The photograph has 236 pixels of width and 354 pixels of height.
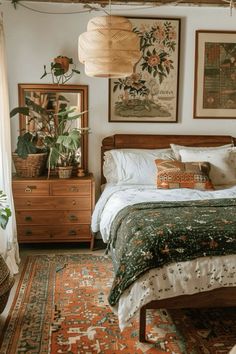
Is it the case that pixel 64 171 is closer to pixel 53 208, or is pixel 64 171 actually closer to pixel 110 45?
pixel 53 208

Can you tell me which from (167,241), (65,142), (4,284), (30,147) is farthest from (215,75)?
(4,284)

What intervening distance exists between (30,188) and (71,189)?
0.40 meters

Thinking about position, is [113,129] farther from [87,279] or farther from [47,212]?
[87,279]

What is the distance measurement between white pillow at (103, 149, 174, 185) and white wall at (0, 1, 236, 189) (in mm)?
262

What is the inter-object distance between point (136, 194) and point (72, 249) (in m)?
1.11

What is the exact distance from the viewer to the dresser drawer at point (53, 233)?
12.9ft

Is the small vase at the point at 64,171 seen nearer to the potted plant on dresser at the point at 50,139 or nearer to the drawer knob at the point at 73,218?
the potted plant on dresser at the point at 50,139

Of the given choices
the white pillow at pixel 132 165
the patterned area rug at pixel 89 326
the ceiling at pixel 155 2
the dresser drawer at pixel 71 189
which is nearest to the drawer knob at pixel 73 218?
the dresser drawer at pixel 71 189

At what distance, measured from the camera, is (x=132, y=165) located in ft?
13.0

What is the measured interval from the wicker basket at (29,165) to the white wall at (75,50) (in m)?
0.37

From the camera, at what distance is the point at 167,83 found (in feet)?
14.1

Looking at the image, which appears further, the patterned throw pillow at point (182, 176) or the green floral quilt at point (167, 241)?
the patterned throw pillow at point (182, 176)

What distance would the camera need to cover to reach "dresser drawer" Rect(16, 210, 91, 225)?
3.90m

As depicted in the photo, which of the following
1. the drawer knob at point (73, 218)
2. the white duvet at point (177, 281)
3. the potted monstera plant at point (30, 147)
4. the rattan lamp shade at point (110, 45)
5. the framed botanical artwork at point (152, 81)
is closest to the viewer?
the white duvet at point (177, 281)
